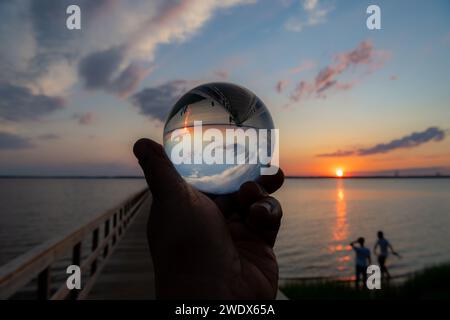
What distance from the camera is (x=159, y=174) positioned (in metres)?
2.36

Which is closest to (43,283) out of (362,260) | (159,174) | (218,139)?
(159,174)

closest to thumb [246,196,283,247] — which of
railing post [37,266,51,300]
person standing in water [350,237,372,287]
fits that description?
railing post [37,266,51,300]

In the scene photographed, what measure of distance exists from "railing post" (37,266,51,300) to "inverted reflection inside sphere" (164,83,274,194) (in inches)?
65.9

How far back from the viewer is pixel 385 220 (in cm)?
5581

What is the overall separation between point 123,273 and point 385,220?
55.3 meters

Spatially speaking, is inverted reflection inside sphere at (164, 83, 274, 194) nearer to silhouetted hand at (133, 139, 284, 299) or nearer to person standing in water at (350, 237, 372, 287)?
silhouetted hand at (133, 139, 284, 299)

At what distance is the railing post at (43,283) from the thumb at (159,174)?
5.20 ft

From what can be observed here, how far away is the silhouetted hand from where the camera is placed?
223 cm

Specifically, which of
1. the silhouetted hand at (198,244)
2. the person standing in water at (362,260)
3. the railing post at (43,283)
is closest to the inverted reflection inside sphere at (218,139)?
the silhouetted hand at (198,244)

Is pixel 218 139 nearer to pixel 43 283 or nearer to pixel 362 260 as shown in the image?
pixel 43 283

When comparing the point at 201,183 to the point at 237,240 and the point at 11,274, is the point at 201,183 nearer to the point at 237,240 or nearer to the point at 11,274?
the point at 237,240
